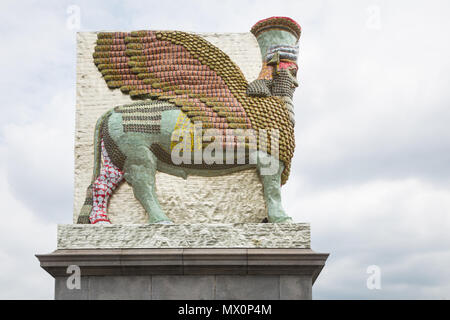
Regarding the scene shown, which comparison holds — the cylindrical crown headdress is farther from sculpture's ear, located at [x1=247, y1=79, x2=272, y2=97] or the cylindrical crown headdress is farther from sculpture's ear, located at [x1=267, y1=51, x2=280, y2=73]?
sculpture's ear, located at [x1=247, y1=79, x2=272, y2=97]

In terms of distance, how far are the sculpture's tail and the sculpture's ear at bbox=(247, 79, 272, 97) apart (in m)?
2.03

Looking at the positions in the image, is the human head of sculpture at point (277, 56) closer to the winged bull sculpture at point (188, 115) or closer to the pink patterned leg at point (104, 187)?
the winged bull sculpture at point (188, 115)

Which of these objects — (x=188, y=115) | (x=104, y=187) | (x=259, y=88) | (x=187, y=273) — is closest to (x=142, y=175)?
(x=104, y=187)

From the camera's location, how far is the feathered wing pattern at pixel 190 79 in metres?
8.57

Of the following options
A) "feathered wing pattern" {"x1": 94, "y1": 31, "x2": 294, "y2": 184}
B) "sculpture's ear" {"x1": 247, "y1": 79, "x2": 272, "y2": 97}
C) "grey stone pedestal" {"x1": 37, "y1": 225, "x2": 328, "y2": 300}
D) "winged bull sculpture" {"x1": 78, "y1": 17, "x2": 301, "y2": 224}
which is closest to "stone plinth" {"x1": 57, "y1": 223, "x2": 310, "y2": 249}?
"grey stone pedestal" {"x1": 37, "y1": 225, "x2": 328, "y2": 300}

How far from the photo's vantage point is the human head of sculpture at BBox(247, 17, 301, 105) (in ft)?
29.2

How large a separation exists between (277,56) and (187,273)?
3440 mm

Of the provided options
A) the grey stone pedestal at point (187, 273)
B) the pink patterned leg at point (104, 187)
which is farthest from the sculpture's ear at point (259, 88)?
the grey stone pedestal at point (187, 273)

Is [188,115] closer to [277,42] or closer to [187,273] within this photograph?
[277,42]

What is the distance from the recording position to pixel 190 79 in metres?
8.85

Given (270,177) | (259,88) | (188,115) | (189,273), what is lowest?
(189,273)

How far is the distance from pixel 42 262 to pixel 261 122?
3.44m

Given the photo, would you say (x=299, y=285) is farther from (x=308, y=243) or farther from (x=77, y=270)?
(x=77, y=270)
